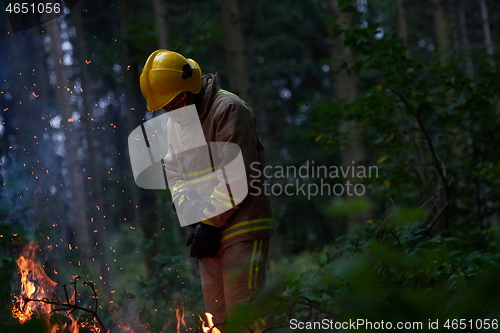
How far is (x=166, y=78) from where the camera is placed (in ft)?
10.4

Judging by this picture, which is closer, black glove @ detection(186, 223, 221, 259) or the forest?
black glove @ detection(186, 223, 221, 259)

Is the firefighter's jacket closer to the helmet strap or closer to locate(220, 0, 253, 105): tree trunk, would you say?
the helmet strap

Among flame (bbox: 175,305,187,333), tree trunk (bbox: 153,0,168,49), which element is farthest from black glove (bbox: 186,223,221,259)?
tree trunk (bbox: 153,0,168,49)

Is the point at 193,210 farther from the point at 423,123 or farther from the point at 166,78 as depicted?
the point at 423,123

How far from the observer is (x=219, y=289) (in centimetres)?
332

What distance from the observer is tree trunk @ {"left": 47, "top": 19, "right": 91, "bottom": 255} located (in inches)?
200

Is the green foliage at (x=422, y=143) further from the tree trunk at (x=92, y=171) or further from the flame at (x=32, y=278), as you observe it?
the flame at (x=32, y=278)

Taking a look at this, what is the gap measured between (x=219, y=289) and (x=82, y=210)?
8.77 feet

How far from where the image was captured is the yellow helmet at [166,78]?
3.18 m

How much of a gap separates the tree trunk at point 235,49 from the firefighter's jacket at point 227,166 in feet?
21.0

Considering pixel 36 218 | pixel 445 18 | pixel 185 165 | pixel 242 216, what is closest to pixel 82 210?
pixel 36 218

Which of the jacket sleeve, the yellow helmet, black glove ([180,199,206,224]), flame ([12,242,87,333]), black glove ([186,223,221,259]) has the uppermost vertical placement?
the yellow helmet

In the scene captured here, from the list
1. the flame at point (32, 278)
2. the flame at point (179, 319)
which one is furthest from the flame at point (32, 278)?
the flame at point (179, 319)

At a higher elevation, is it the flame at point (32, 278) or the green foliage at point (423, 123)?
the green foliage at point (423, 123)
